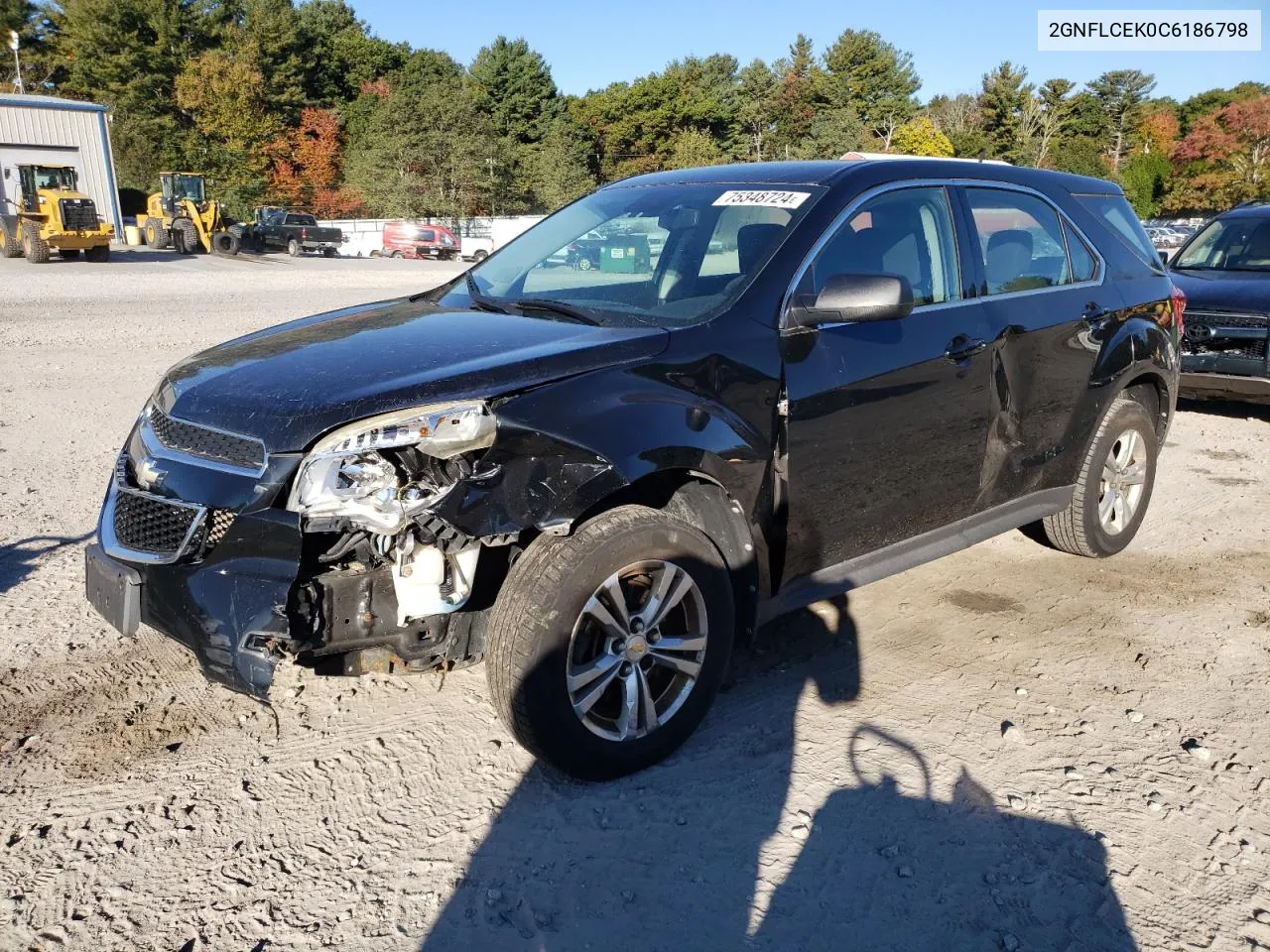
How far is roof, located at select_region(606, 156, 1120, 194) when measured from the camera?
3.92 meters

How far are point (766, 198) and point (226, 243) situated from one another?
→ 35704 mm

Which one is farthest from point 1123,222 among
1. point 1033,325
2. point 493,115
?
point 493,115

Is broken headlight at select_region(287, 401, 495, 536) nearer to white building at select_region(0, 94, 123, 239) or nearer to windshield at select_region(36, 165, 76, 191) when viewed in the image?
windshield at select_region(36, 165, 76, 191)

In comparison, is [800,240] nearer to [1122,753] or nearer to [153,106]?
[1122,753]

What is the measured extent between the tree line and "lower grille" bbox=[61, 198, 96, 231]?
84.0 feet

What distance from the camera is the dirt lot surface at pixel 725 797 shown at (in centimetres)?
259

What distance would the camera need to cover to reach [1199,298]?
8719mm

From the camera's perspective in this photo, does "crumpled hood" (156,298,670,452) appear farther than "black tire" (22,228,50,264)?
No

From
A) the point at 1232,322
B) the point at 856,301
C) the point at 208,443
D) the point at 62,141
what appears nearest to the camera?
the point at 208,443

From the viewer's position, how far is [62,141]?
41.2 meters

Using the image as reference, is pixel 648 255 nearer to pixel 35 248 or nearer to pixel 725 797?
pixel 725 797

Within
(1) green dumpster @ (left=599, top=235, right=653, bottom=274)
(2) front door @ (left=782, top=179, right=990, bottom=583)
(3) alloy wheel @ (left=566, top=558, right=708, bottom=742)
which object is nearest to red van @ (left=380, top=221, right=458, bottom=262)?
(1) green dumpster @ (left=599, top=235, right=653, bottom=274)

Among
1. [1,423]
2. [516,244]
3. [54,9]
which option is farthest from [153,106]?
[516,244]

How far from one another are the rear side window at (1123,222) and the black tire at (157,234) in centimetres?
3710
